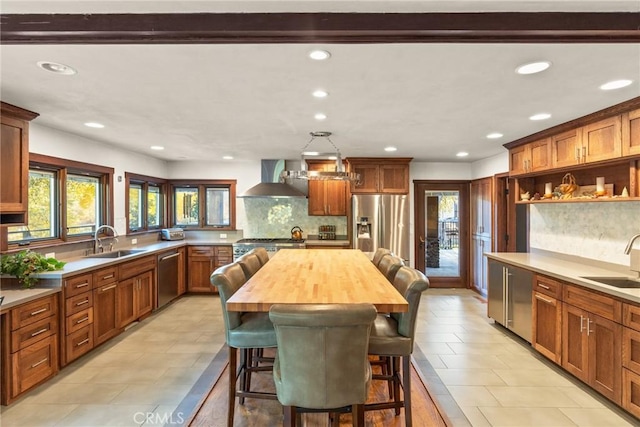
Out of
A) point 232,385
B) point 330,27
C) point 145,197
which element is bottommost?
point 232,385

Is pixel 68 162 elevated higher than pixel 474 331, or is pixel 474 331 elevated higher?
pixel 68 162

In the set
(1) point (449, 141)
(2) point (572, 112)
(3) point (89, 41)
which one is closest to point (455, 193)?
(1) point (449, 141)

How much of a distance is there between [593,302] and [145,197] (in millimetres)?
6093

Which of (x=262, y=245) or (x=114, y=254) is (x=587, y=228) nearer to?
(x=262, y=245)

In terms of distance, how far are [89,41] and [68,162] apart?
3.08 metres

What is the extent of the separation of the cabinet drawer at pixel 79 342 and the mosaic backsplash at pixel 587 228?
522 centimetres

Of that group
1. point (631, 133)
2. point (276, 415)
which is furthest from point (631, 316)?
point (276, 415)

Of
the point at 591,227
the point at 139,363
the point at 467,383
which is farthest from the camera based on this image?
the point at 591,227

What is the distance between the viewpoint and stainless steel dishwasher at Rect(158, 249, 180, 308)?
488 centimetres

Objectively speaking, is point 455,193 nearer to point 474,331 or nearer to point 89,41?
point 474,331

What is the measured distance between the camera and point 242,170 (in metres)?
6.32

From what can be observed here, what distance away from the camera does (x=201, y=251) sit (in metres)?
5.72

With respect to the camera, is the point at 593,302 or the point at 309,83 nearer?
the point at 309,83

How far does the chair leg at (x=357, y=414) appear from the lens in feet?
5.47
